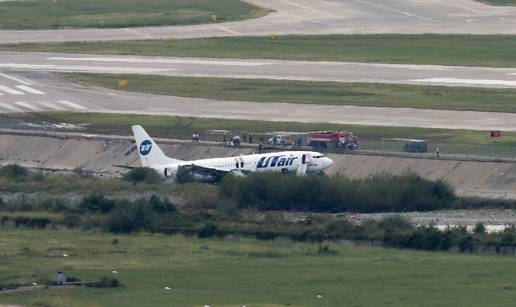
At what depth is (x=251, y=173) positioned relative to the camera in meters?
97.8

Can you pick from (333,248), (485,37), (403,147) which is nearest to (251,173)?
(403,147)

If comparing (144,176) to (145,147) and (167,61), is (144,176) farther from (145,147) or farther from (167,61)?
(167,61)

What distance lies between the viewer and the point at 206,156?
367 ft

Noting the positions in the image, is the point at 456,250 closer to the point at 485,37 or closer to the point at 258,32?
the point at 485,37

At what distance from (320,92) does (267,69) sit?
1410 centimetres

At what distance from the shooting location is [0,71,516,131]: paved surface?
4626 inches

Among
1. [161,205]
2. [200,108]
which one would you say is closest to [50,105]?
[200,108]

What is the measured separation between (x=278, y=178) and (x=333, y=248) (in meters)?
16.5

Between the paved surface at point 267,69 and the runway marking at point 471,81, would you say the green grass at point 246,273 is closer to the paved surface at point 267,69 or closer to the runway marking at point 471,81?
the runway marking at point 471,81

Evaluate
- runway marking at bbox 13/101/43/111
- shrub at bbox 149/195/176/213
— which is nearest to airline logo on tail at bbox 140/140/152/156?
shrub at bbox 149/195/176/213

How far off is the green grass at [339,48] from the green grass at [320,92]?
46.6ft

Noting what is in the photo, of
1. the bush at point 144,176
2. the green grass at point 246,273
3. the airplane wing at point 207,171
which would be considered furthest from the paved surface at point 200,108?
the green grass at point 246,273

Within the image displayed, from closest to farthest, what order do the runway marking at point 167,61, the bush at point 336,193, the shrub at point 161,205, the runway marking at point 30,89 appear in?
the shrub at point 161,205 < the bush at point 336,193 < the runway marking at point 30,89 < the runway marking at point 167,61

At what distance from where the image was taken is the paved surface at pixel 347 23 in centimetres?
17075
